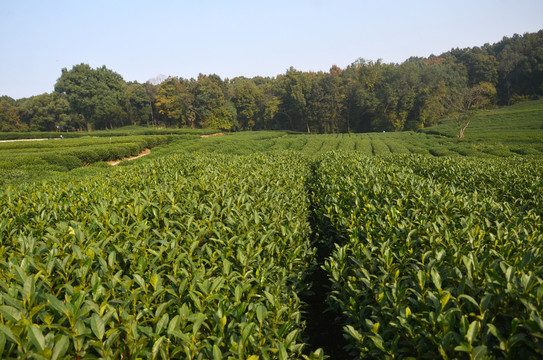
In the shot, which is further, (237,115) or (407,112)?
(237,115)

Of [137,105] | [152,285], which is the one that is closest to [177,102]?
[137,105]

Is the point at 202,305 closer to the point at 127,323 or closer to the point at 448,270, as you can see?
the point at 127,323

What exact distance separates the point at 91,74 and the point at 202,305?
87.8 m

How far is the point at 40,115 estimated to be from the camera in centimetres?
7125

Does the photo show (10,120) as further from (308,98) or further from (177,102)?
(308,98)

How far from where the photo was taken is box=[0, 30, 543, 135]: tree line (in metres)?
58.5

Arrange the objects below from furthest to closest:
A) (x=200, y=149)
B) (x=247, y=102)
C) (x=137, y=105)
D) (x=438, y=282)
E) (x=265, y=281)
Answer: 1. (x=137, y=105)
2. (x=247, y=102)
3. (x=200, y=149)
4. (x=265, y=281)
5. (x=438, y=282)

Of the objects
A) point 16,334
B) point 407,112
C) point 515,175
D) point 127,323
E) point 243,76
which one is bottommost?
point 515,175

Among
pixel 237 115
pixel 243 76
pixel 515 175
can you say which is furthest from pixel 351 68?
pixel 515 175

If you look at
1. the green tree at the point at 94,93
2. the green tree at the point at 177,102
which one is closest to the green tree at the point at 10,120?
the green tree at the point at 94,93

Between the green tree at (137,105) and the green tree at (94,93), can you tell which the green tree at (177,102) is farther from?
the green tree at (94,93)

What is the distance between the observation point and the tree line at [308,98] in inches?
2302

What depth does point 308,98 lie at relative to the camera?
6625cm

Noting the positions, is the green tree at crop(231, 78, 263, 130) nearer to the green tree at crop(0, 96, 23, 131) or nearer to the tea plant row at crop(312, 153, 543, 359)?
the green tree at crop(0, 96, 23, 131)
